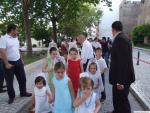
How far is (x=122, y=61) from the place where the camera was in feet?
27.7

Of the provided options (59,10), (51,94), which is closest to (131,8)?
(59,10)

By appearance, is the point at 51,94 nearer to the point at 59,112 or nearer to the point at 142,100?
the point at 59,112

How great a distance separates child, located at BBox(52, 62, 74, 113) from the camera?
796 cm

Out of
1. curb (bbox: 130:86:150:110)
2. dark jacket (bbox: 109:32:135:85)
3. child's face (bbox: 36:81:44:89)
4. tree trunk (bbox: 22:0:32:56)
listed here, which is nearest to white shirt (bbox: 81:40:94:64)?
curb (bbox: 130:86:150:110)

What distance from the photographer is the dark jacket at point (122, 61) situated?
8453mm

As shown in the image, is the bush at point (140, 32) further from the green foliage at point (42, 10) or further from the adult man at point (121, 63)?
the adult man at point (121, 63)

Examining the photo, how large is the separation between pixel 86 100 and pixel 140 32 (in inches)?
2275

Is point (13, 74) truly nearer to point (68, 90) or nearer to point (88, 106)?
Answer: point (68, 90)

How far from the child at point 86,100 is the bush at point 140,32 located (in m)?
55.6

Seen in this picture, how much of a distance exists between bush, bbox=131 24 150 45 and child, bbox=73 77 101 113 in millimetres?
55566

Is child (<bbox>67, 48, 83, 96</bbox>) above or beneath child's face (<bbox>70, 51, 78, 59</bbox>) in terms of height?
beneath

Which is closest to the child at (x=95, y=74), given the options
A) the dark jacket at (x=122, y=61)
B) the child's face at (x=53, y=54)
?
the child's face at (x=53, y=54)

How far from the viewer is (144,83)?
1539 centimetres

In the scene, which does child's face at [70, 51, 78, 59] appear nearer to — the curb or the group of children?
the group of children
